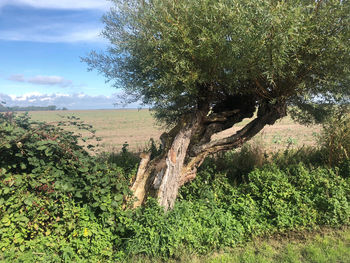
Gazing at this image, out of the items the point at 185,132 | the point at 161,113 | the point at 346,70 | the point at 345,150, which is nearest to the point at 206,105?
the point at 185,132

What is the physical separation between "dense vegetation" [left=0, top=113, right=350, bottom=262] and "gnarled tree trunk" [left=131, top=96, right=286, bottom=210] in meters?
0.39

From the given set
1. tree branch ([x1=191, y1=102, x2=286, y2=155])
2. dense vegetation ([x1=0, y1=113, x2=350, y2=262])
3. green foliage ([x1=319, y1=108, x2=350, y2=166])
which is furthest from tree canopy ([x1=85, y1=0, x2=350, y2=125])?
dense vegetation ([x1=0, y1=113, x2=350, y2=262])

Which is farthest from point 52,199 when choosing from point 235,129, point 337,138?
point 235,129

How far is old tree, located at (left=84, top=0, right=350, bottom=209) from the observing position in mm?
4637

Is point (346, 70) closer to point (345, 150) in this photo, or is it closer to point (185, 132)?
point (345, 150)

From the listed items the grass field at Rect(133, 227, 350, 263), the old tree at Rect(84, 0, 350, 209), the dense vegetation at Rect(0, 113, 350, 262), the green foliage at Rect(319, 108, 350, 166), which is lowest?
the grass field at Rect(133, 227, 350, 263)

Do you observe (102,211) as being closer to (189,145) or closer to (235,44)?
(189,145)

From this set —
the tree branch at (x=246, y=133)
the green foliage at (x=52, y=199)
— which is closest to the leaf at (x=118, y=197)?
the green foliage at (x=52, y=199)

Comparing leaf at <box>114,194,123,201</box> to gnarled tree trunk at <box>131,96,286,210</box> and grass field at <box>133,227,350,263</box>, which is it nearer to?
gnarled tree trunk at <box>131,96,286,210</box>

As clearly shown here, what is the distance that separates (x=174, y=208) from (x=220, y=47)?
319cm

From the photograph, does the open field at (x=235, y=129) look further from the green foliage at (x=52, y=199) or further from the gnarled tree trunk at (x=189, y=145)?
the gnarled tree trunk at (x=189, y=145)

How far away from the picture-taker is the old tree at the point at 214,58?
4637 mm

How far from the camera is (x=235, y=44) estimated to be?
4738mm

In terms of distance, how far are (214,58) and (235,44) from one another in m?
0.50
